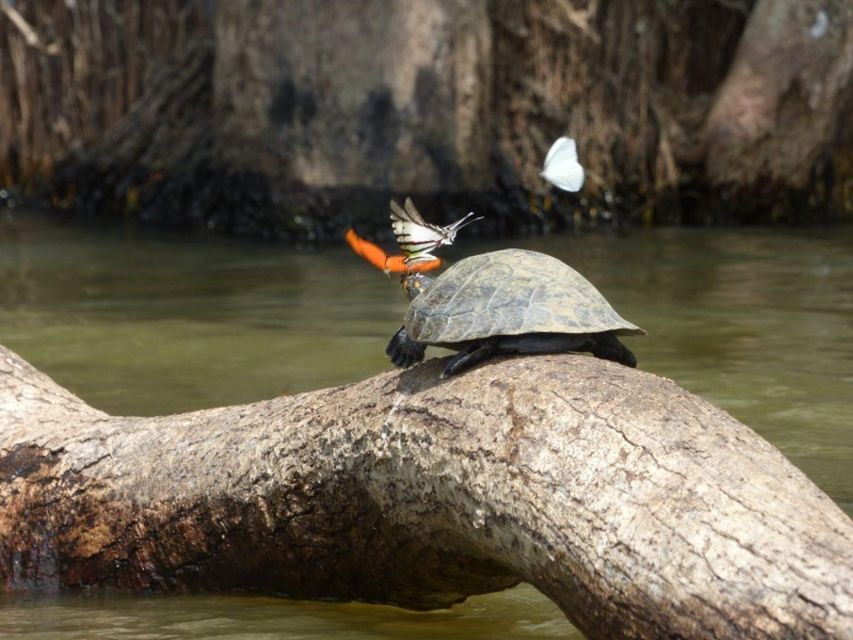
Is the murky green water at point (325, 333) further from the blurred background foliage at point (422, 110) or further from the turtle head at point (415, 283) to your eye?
the turtle head at point (415, 283)

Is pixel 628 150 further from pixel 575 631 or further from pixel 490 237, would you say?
pixel 575 631

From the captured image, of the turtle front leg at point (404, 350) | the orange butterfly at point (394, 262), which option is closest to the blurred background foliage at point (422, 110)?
the orange butterfly at point (394, 262)

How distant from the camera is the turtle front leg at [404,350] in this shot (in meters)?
4.05

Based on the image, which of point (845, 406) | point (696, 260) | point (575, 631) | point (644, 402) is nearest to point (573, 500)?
point (644, 402)

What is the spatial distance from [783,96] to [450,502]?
9.18 metres

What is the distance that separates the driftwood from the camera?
3.03m

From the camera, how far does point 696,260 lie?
10.4 metres

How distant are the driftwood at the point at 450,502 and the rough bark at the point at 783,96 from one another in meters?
8.32

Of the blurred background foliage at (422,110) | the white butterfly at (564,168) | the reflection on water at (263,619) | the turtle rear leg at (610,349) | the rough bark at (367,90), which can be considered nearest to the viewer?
the reflection on water at (263,619)

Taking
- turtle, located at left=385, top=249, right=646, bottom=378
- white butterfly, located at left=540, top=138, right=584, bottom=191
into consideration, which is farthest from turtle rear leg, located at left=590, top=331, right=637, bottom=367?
white butterfly, located at left=540, top=138, right=584, bottom=191

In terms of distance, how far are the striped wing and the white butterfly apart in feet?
3.75

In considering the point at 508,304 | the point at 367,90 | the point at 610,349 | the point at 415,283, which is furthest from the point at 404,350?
the point at 367,90

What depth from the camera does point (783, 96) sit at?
1207 cm

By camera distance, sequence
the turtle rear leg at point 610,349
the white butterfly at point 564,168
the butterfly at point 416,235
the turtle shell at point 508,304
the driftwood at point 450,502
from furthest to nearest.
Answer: the white butterfly at point 564,168 < the butterfly at point 416,235 < the turtle rear leg at point 610,349 < the turtle shell at point 508,304 < the driftwood at point 450,502
